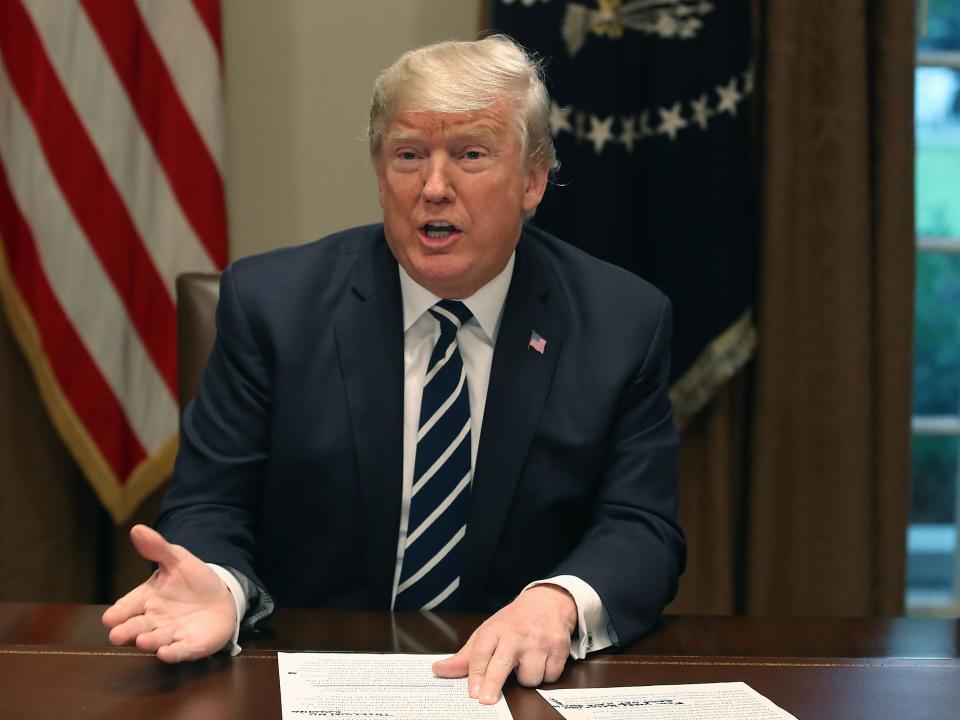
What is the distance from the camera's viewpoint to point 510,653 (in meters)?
1.33

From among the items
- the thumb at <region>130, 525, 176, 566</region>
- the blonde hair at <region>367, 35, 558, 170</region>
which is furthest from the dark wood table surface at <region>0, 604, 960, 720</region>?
the blonde hair at <region>367, 35, 558, 170</region>

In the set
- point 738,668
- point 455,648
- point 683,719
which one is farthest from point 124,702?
point 738,668

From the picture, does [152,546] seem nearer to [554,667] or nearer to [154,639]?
[154,639]

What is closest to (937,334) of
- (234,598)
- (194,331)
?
(194,331)

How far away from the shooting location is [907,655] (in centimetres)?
146

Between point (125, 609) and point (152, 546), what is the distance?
3.1 inches

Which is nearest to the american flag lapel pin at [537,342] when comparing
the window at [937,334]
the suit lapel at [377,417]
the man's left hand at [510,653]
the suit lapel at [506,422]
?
the suit lapel at [506,422]

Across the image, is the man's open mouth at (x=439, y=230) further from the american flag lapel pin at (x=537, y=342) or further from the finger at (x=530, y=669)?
the finger at (x=530, y=669)

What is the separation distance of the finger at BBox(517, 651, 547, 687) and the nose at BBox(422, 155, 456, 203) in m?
0.74

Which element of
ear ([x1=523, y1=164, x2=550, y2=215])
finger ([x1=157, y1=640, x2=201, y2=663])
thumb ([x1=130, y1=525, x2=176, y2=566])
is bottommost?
finger ([x1=157, y1=640, x2=201, y2=663])

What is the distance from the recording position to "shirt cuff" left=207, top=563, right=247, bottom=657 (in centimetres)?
139

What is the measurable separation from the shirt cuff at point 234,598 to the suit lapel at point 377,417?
32 centimetres

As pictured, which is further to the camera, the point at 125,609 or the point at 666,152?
the point at 666,152

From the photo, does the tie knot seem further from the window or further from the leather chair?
the window
